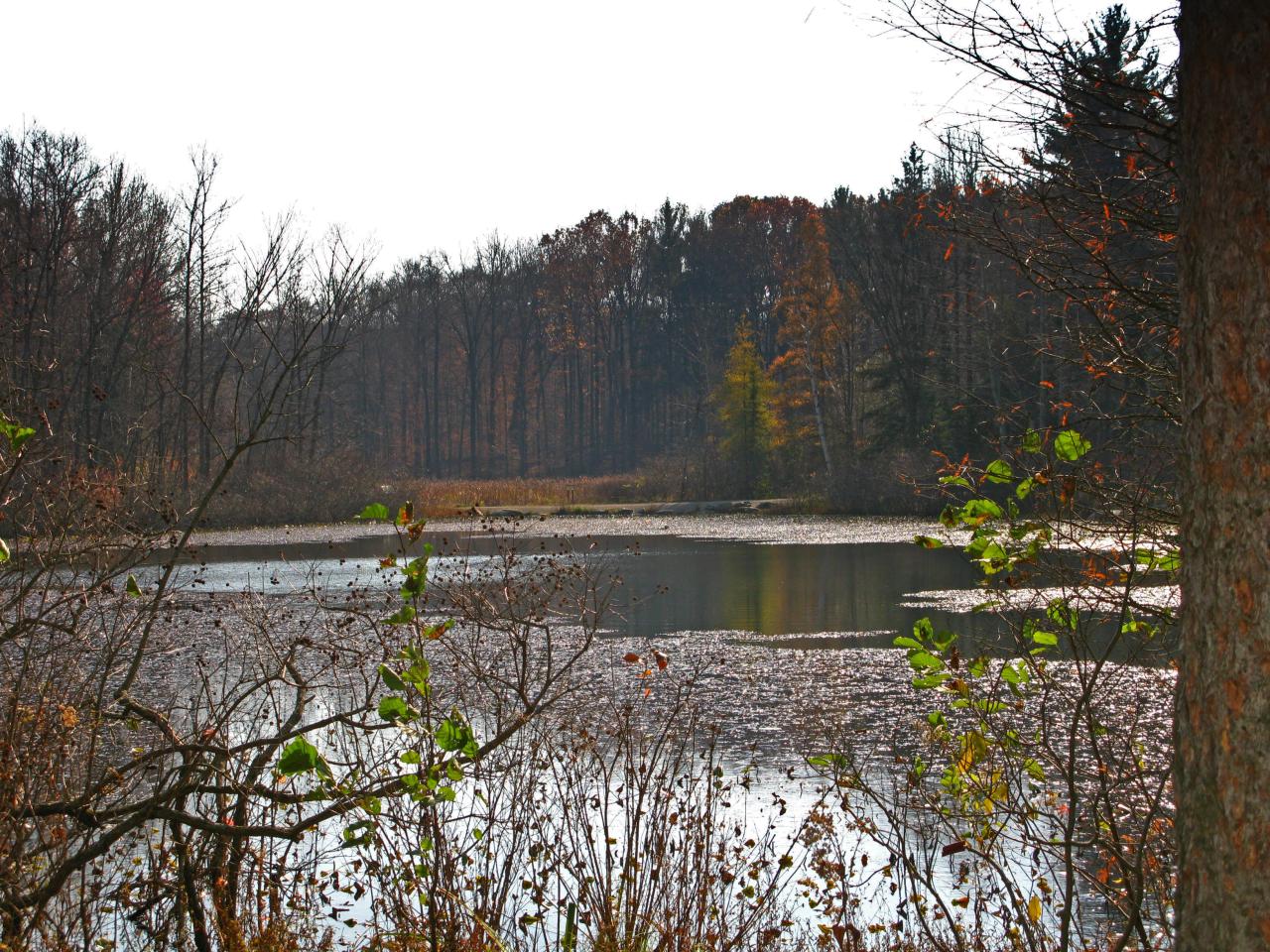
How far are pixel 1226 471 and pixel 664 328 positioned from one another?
67.2 meters

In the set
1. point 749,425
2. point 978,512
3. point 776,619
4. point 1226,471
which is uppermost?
point 749,425

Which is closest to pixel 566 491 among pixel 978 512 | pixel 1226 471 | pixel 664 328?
pixel 664 328

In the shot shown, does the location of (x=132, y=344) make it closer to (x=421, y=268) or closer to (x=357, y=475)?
(x=357, y=475)

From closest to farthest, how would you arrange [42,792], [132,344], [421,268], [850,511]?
[42,792]
[132,344]
[850,511]
[421,268]

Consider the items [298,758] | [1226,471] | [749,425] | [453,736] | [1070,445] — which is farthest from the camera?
[749,425]

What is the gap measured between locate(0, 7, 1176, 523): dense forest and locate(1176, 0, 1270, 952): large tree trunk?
42.4 inches

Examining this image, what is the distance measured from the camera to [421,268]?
71250 mm

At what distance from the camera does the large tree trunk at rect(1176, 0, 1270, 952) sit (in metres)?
2.30

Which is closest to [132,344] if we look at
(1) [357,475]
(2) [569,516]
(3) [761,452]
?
(1) [357,475]

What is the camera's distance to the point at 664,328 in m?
69.1

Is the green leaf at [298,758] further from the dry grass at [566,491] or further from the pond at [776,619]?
the dry grass at [566,491]

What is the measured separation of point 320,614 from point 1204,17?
15545 mm

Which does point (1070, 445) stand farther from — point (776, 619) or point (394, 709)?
point (776, 619)

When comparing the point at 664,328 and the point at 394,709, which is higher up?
the point at 664,328
